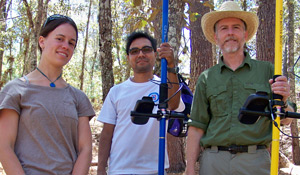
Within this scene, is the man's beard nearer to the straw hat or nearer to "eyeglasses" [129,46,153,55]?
the straw hat

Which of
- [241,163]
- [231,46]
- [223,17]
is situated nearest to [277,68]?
[231,46]

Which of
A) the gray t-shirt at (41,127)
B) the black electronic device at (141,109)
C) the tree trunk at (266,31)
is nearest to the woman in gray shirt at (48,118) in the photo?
the gray t-shirt at (41,127)

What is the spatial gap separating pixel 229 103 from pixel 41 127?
1.56 meters

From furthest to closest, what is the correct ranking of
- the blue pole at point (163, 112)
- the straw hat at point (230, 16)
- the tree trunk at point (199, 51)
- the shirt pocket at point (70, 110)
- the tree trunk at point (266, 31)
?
the tree trunk at point (199, 51) < the tree trunk at point (266, 31) < the straw hat at point (230, 16) < the shirt pocket at point (70, 110) < the blue pole at point (163, 112)

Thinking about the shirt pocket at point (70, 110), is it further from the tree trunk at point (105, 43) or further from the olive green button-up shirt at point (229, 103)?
the tree trunk at point (105, 43)

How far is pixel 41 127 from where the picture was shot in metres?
2.28

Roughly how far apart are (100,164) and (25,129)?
103 centimetres

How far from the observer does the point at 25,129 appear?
2264 mm

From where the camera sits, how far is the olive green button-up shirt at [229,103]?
251 cm

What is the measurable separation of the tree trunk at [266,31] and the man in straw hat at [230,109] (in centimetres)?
338

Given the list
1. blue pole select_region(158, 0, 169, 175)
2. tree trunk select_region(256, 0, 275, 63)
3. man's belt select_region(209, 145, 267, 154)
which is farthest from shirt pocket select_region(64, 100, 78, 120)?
tree trunk select_region(256, 0, 275, 63)

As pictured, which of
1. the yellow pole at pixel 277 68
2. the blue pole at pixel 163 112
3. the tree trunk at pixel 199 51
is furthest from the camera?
the tree trunk at pixel 199 51

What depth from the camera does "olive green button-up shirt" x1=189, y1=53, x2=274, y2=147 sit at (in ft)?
8.23

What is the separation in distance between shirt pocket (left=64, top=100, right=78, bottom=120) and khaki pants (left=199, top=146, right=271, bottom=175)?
120 cm
